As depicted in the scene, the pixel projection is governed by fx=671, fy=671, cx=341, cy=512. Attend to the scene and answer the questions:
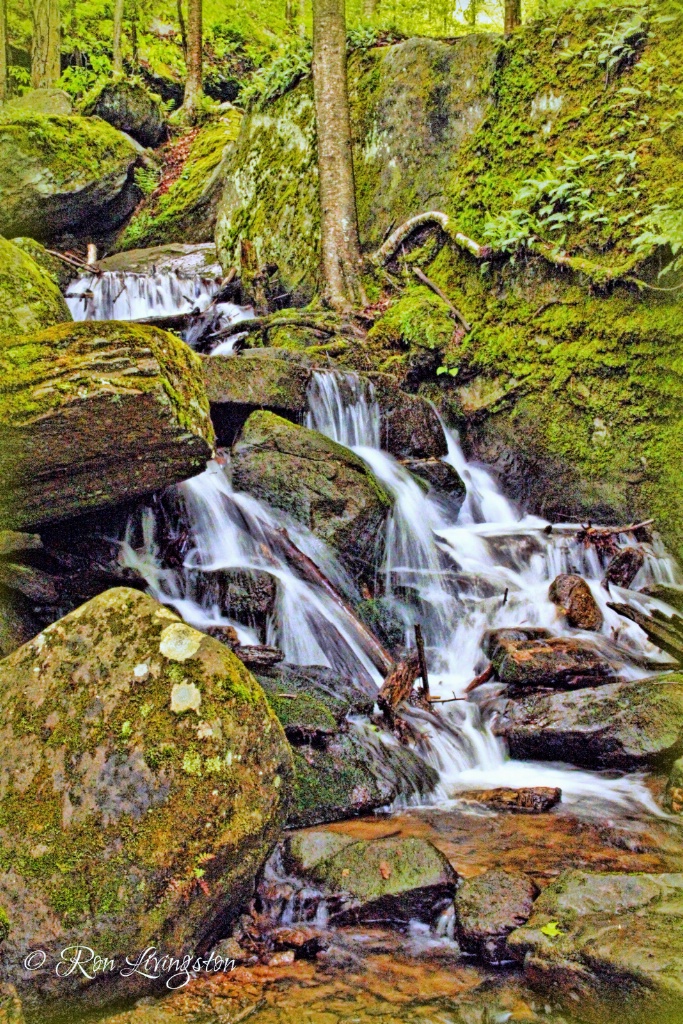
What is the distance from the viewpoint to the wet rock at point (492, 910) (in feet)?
8.55

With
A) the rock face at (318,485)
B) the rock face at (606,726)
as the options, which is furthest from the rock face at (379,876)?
the rock face at (318,485)

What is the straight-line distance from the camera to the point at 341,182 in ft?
34.4

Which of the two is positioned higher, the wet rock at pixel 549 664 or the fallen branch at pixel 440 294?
the fallen branch at pixel 440 294

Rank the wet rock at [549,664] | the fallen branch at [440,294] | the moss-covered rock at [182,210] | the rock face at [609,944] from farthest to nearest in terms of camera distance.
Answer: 1. the moss-covered rock at [182,210]
2. the fallen branch at [440,294]
3. the wet rock at [549,664]
4. the rock face at [609,944]

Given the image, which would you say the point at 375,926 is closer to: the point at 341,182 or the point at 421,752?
the point at 421,752

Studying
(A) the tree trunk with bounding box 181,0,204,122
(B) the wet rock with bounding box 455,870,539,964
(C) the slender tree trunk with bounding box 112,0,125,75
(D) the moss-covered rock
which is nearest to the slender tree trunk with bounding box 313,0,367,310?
(D) the moss-covered rock

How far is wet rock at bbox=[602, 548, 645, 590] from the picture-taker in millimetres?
6875

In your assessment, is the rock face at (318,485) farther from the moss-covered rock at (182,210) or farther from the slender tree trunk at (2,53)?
the slender tree trunk at (2,53)

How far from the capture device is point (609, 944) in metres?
2.29

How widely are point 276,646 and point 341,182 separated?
26.7 ft

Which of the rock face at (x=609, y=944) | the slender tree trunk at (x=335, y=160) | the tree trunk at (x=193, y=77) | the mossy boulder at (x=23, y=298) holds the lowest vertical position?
the rock face at (x=609, y=944)

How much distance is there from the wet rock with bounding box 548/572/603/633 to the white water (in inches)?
4.2

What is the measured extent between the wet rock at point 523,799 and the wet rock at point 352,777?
36cm

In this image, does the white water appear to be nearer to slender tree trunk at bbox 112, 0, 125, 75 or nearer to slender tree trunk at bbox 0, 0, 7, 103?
slender tree trunk at bbox 0, 0, 7, 103
